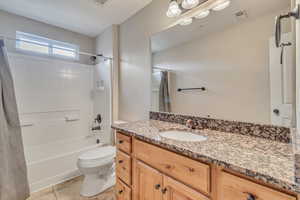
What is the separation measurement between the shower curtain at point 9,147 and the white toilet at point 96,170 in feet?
2.16

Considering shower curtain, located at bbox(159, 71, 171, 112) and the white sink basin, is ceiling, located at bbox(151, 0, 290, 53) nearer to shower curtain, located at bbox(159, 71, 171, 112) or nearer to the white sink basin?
shower curtain, located at bbox(159, 71, 171, 112)

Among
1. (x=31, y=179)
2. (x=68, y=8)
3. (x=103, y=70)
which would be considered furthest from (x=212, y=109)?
(x=31, y=179)

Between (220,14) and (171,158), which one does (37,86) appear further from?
(220,14)

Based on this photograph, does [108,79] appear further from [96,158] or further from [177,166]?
[177,166]

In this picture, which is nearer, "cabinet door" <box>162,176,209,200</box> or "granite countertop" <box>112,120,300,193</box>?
"granite countertop" <box>112,120,300,193</box>

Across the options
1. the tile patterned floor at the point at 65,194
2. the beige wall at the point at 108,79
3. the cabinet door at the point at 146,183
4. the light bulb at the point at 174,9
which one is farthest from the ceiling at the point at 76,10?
the tile patterned floor at the point at 65,194

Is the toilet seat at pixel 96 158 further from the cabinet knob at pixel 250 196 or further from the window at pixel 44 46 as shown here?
the cabinet knob at pixel 250 196

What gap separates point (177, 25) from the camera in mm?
1591

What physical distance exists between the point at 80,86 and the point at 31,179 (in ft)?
5.13

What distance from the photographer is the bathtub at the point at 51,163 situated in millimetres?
2023

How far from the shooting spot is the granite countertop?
0.54 meters

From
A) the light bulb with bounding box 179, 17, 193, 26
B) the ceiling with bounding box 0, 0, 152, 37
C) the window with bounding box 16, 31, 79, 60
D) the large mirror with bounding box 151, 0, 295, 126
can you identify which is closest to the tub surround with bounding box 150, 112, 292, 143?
the large mirror with bounding box 151, 0, 295, 126

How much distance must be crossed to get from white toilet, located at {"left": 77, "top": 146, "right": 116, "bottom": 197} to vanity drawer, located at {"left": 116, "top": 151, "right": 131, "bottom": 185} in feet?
1.72

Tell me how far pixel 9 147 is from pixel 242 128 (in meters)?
2.34
